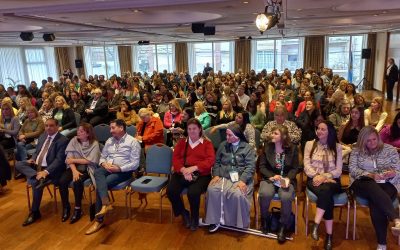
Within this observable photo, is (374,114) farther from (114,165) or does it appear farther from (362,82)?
(362,82)

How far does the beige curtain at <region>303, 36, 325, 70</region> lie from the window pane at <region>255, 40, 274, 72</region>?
1.91 m

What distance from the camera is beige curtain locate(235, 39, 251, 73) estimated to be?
1802cm

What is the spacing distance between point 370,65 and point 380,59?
3.54 feet

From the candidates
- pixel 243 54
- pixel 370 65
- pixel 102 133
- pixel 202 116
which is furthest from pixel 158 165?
pixel 370 65

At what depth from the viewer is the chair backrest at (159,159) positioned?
13.5 ft

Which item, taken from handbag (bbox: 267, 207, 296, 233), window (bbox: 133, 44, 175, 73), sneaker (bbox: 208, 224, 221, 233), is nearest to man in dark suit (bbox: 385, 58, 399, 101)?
handbag (bbox: 267, 207, 296, 233)

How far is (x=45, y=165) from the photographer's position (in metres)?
4.29

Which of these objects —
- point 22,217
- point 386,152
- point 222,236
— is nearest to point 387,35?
point 386,152

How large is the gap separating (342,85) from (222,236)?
5103mm

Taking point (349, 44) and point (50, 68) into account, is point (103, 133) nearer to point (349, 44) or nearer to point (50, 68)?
point (349, 44)

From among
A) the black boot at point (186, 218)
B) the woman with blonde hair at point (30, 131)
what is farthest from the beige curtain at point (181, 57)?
the black boot at point (186, 218)

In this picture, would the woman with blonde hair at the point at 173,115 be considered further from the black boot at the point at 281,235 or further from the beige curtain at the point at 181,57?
the beige curtain at the point at 181,57

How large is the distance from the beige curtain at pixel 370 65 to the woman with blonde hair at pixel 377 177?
1427cm

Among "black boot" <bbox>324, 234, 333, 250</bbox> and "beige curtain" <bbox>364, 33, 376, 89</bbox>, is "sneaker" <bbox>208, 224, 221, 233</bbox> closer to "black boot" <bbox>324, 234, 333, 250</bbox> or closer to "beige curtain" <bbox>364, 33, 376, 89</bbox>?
"black boot" <bbox>324, 234, 333, 250</bbox>
